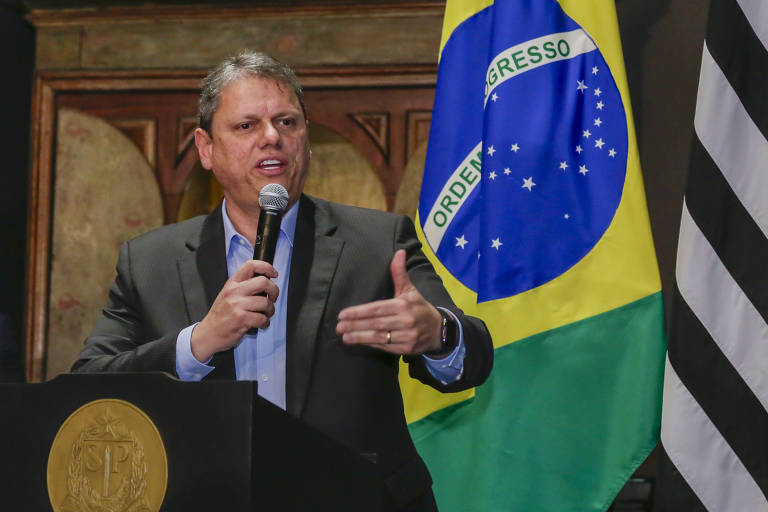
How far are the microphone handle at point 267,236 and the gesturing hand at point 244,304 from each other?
0.07 meters

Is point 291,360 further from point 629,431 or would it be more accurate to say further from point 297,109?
point 629,431

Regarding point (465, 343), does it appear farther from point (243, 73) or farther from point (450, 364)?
point (243, 73)

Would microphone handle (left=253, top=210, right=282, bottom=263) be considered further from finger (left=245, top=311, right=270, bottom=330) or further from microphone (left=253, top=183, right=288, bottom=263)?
finger (left=245, top=311, right=270, bottom=330)

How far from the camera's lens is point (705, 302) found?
3.03m

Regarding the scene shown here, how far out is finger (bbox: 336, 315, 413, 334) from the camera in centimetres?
158

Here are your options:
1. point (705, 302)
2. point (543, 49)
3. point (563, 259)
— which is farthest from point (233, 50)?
point (705, 302)

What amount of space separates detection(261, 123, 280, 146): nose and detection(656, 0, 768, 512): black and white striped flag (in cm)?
153

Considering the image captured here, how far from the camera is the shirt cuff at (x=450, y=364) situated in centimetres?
183

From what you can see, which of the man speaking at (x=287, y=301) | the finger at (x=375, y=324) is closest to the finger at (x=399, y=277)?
the man speaking at (x=287, y=301)

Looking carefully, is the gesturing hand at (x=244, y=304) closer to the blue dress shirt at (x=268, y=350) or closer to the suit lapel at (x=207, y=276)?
the blue dress shirt at (x=268, y=350)

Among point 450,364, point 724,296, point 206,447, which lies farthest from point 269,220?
point 724,296

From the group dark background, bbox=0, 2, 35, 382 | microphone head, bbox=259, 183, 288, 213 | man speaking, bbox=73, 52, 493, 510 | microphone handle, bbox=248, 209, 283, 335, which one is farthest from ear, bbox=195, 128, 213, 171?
dark background, bbox=0, 2, 35, 382

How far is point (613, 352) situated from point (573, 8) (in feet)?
3.79

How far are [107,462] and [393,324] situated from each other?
0.49 meters
